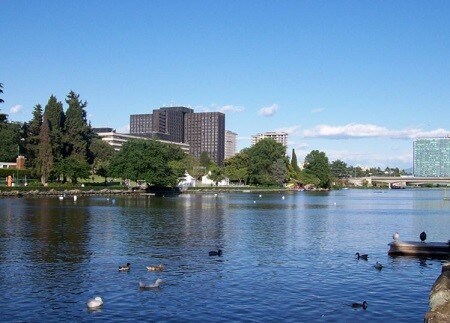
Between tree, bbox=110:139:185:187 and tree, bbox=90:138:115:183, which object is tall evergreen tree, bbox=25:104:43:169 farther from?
tree, bbox=90:138:115:183

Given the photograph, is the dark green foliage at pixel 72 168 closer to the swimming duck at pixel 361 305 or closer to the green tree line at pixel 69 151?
the green tree line at pixel 69 151

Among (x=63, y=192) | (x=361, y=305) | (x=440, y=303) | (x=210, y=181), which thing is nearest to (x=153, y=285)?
(x=361, y=305)

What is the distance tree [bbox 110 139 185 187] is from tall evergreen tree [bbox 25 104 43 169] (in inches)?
698

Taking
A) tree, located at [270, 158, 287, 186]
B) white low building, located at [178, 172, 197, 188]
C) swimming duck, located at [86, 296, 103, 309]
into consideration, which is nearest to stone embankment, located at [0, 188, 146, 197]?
white low building, located at [178, 172, 197, 188]

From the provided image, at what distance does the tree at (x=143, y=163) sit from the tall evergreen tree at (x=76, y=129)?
35.9ft

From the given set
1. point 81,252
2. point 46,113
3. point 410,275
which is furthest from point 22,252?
point 46,113

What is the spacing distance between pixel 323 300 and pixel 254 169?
6948 inches

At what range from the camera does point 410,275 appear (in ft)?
93.9

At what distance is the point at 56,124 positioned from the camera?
12888 centimetres

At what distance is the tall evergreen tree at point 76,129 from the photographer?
429ft

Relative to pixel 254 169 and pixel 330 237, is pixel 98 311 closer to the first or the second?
pixel 330 237

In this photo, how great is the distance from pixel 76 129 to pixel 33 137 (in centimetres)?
1127

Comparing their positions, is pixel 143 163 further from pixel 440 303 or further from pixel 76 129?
pixel 440 303

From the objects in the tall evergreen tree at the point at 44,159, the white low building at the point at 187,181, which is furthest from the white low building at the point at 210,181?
the tall evergreen tree at the point at 44,159
